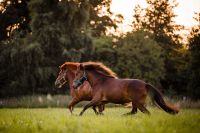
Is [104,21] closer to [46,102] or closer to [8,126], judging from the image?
[46,102]

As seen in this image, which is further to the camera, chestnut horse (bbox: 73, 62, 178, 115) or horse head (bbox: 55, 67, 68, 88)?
horse head (bbox: 55, 67, 68, 88)

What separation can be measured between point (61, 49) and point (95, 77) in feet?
88.5

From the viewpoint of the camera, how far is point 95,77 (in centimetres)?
1455

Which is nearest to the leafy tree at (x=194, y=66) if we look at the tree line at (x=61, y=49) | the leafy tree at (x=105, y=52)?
the tree line at (x=61, y=49)

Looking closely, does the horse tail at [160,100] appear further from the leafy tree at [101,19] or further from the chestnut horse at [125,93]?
the leafy tree at [101,19]

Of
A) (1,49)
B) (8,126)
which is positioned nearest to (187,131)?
(8,126)

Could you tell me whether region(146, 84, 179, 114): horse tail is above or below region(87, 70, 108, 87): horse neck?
below

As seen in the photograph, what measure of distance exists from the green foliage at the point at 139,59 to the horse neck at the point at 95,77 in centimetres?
3298

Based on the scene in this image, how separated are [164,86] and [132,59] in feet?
36.8

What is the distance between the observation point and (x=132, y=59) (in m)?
48.7

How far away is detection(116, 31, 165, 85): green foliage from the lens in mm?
48156

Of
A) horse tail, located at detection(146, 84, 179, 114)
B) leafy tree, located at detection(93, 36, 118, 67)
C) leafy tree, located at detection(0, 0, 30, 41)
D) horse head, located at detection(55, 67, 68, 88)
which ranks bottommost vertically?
horse tail, located at detection(146, 84, 179, 114)

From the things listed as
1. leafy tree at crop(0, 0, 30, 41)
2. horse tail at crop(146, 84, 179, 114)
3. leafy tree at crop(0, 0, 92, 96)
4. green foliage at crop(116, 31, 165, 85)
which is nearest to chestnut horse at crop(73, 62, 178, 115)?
horse tail at crop(146, 84, 179, 114)

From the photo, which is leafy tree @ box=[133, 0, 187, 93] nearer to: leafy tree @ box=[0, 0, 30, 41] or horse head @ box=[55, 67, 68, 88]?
leafy tree @ box=[0, 0, 30, 41]
